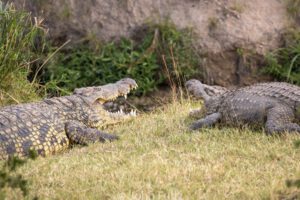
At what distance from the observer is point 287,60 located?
10.1 metres

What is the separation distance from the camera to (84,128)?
7211 mm

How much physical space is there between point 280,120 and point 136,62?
164 inches

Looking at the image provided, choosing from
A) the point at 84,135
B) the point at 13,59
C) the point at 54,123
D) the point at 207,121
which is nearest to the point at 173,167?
the point at 207,121

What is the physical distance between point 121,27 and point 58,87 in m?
1.65

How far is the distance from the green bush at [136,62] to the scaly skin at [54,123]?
2058mm

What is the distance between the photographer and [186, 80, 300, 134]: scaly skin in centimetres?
643

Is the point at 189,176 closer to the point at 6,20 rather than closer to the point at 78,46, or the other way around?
the point at 6,20

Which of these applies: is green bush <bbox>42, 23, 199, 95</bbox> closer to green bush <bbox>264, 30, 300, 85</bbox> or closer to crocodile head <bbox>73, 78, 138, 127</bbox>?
green bush <bbox>264, 30, 300, 85</bbox>

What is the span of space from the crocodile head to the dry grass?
2.75 ft

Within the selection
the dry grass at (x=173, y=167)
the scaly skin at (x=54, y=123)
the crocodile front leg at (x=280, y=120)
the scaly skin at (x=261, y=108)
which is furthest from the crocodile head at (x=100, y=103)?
the crocodile front leg at (x=280, y=120)

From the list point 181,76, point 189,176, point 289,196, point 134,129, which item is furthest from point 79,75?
point 289,196

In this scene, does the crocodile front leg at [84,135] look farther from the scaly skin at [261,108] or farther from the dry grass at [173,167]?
the scaly skin at [261,108]

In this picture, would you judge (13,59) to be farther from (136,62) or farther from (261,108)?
(261,108)

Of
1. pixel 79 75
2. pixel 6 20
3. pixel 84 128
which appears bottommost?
pixel 79 75
